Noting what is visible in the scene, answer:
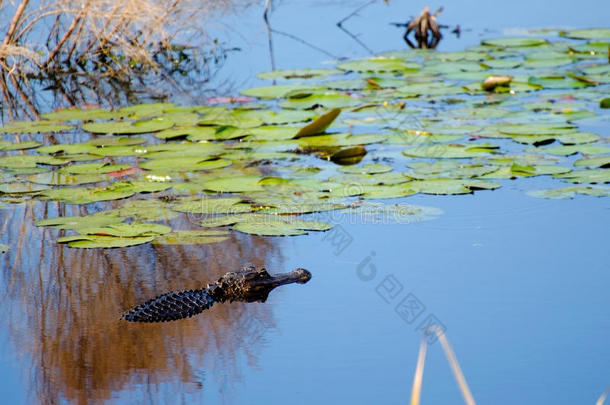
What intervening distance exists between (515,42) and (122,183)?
4282 millimetres

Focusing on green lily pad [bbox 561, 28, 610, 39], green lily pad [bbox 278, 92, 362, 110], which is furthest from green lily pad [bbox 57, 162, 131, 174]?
green lily pad [bbox 561, 28, 610, 39]

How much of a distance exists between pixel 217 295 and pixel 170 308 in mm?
266

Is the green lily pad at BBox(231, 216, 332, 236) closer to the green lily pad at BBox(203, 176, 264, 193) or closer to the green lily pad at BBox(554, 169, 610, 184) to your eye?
the green lily pad at BBox(203, 176, 264, 193)

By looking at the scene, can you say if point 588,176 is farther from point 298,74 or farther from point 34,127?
point 34,127

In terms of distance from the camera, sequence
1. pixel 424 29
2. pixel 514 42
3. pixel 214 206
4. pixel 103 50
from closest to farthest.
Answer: pixel 214 206
pixel 103 50
pixel 514 42
pixel 424 29

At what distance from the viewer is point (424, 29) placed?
8094 millimetres

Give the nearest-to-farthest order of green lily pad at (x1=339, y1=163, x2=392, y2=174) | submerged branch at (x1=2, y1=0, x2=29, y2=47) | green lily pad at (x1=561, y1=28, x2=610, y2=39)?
green lily pad at (x1=339, y1=163, x2=392, y2=174) < submerged branch at (x1=2, y1=0, x2=29, y2=47) < green lily pad at (x1=561, y1=28, x2=610, y2=39)

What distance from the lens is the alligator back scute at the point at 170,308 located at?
3.29 metres

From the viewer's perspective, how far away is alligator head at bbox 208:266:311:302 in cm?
352

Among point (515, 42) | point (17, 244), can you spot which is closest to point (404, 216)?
point (17, 244)

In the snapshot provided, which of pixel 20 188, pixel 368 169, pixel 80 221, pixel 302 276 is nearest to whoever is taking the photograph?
pixel 302 276

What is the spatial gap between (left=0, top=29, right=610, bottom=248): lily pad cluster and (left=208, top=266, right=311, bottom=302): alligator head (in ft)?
1.23

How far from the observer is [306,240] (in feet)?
13.2

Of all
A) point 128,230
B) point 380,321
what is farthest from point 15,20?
point 380,321
